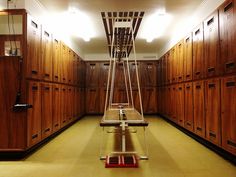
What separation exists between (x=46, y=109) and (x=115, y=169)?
2.13 metres

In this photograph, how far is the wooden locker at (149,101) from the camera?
8.98m

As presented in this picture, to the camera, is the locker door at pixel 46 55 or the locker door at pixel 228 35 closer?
the locker door at pixel 228 35

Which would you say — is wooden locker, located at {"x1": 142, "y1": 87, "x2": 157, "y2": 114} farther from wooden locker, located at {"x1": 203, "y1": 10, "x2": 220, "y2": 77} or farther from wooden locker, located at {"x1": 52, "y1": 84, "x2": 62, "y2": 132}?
wooden locker, located at {"x1": 203, "y1": 10, "x2": 220, "y2": 77}

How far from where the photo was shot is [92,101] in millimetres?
9047

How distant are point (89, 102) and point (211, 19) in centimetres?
632

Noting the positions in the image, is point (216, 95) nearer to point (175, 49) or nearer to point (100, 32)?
point (175, 49)

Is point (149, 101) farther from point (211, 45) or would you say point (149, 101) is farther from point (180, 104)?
point (211, 45)

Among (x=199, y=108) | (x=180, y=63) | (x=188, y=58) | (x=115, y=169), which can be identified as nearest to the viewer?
(x=115, y=169)

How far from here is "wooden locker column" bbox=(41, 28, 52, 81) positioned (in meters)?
4.15

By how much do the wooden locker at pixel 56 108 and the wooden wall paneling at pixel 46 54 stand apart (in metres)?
0.51

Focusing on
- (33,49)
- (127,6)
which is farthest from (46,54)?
(127,6)

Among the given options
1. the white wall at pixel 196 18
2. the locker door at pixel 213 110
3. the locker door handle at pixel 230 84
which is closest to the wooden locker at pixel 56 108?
the locker door at pixel 213 110

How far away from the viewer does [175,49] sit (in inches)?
240

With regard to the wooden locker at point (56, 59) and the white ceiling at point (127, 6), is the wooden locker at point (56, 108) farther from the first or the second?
the white ceiling at point (127, 6)
